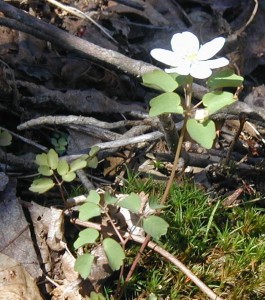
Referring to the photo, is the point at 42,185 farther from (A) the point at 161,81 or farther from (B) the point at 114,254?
(A) the point at 161,81

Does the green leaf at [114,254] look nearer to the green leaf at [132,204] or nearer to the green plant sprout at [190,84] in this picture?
the green leaf at [132,204]

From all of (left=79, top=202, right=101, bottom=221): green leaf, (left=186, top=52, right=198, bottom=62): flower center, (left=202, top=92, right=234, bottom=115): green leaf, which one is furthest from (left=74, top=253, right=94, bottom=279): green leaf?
(left=186, top=52, right=198, bottom=62): flower center

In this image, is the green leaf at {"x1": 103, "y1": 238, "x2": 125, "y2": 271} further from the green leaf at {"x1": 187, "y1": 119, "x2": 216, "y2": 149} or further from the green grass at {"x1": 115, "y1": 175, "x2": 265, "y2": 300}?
the green leaf at {"x1": 187, "y1": 119, "x2": 216, "y2": 149}

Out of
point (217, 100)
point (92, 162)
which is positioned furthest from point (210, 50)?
point (92, 162)

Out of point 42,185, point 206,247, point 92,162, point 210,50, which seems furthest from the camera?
point 206,247

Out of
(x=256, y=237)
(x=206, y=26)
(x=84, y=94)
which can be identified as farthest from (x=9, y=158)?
(x=206, y=26)

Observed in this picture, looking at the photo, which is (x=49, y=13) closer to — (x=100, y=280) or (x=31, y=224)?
(x=31, y=224)
